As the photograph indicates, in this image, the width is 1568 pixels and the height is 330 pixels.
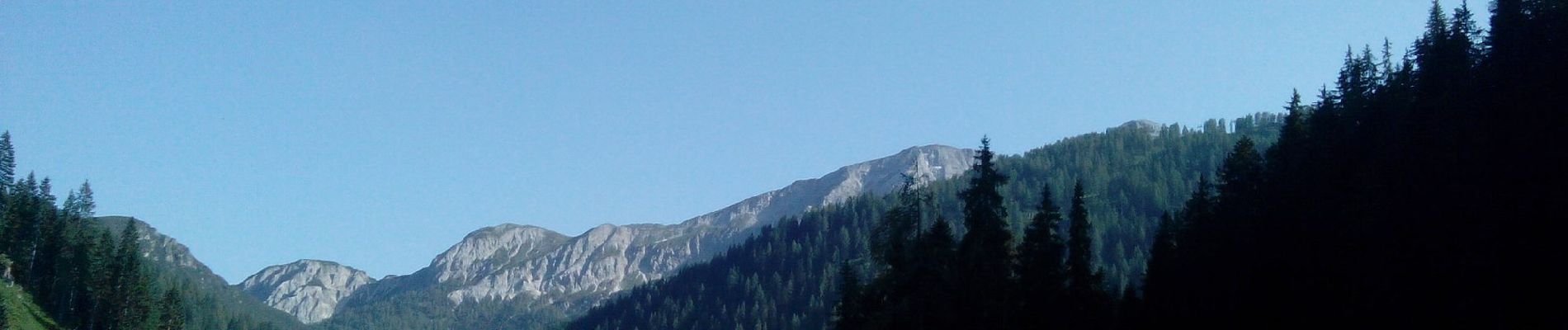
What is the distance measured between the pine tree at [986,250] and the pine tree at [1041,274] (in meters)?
0.83

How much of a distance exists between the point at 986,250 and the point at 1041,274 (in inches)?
118

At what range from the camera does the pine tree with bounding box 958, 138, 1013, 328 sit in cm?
5562

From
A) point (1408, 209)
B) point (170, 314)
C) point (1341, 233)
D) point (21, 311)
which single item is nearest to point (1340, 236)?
point (1341, 233)

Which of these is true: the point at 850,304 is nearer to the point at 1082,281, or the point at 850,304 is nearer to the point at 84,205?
the point at 1082,281

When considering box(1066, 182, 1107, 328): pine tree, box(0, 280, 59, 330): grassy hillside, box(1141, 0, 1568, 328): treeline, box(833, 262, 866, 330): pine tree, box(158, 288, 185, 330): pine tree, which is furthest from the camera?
box(158, 288, 185, 330): pine tree

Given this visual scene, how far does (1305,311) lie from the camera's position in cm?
5456

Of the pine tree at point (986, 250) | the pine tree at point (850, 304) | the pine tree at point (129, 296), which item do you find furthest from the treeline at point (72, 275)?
the pine tree at point (986, 250)

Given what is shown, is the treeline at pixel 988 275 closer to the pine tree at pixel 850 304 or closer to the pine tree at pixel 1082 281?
the pine tree at pixel 1082 281

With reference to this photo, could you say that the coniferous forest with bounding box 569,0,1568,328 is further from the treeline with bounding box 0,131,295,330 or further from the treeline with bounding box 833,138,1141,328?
the treeline with bounding box 0,131,295,330

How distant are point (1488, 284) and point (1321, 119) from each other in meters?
24.3

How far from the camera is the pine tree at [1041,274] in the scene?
185 ft

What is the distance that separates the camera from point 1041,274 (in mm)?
56906

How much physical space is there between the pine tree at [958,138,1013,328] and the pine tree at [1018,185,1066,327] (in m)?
0.83

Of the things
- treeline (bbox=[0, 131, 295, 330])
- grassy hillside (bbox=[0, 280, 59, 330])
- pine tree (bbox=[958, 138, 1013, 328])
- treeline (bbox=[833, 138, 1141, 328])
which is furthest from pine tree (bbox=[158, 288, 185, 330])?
pine tree (bbox=[958, 138, 1013, 328])
